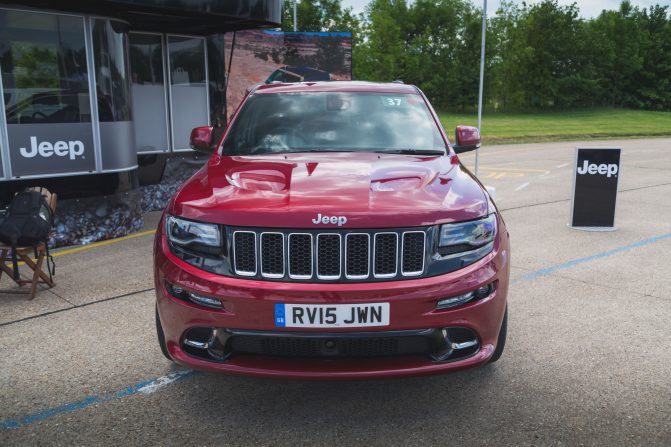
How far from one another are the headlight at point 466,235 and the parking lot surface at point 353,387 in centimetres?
93

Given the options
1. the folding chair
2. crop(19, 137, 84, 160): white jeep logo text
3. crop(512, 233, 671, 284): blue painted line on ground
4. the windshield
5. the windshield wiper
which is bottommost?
crop(512, 233, 671, 284): blue painted line on ground

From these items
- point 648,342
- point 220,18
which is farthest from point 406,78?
point 648,342

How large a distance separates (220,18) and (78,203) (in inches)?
124

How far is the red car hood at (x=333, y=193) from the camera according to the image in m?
2.96

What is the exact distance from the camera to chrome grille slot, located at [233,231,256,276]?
2.95m

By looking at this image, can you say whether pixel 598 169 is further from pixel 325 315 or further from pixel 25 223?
pixel 25 223

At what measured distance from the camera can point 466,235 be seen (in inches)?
120

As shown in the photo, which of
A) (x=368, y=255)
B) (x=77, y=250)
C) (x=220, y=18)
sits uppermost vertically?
(x=220, y=18)

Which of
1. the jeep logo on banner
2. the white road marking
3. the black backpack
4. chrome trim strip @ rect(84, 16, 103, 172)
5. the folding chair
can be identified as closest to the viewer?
the white road marking

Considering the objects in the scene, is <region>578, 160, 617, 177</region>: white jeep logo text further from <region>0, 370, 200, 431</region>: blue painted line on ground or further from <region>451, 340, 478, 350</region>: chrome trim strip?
<region>0, 370, 200, 431</region>: blue painted line on ground

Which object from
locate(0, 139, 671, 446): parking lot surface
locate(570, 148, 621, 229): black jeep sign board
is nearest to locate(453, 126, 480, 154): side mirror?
locate(0, 139, 671, 446): parking lot surface

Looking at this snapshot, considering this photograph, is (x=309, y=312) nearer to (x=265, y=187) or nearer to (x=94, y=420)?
(x=265, y=187)

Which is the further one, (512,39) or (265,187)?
(512,39)

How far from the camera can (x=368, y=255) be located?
9.56 feet
